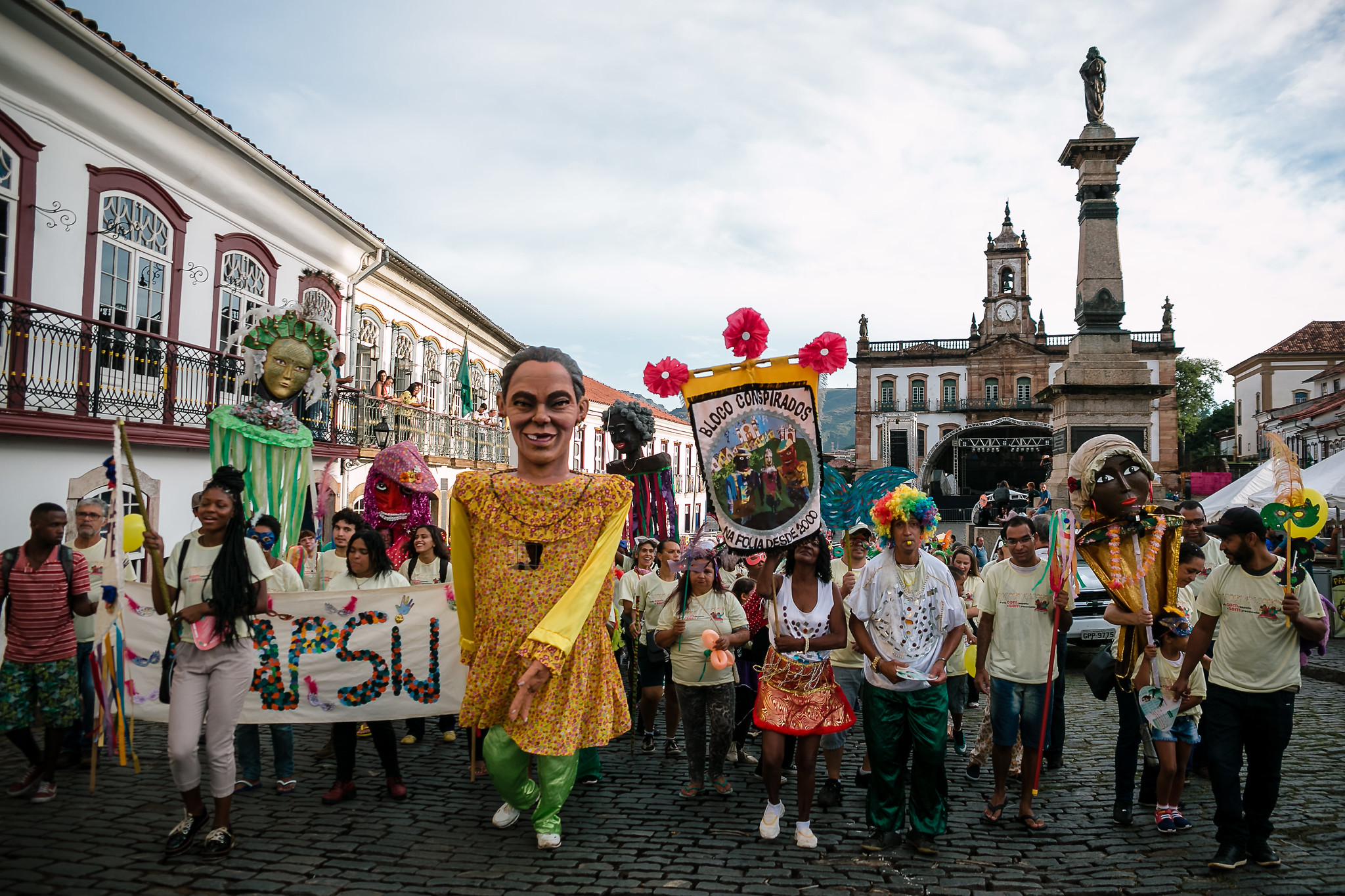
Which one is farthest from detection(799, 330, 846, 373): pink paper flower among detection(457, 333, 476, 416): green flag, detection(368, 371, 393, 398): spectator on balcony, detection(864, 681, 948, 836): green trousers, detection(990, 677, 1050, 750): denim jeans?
detection(457, 333, 476, 416): green flag

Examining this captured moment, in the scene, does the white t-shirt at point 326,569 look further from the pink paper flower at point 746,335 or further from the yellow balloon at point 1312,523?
the yellow balloon at point 1312,523

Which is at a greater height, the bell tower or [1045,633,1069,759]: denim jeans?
the bell tower

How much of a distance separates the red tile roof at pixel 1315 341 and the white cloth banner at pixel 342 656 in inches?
2288

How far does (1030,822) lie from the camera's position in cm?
486

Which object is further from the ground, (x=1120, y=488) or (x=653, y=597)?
(x=1120, y=488)

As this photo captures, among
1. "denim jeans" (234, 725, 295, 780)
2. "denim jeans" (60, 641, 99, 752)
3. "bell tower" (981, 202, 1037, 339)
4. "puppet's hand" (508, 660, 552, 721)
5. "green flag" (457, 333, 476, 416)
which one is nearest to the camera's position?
"puppet's hand" (508, 660, 552, 721)

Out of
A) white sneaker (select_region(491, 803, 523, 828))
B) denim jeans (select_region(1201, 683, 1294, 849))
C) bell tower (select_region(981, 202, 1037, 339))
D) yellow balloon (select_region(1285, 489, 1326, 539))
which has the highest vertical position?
bell tower (select_region(981, 202, 1037, 339))

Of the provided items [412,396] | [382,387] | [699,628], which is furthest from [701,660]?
[412,396]

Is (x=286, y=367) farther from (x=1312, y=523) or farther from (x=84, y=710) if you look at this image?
(x=1312, y=523)

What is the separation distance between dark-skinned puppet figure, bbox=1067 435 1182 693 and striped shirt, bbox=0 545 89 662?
6348 mm

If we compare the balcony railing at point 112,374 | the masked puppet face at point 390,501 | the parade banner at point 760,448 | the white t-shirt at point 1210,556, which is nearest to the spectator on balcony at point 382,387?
the balcony railing at point 112,374

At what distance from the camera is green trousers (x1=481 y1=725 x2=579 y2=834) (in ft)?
14.4

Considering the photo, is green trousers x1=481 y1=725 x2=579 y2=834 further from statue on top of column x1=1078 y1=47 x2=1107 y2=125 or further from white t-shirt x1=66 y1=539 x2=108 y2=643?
statue on top of column x1=1078 y1=47 x2=1107 y2=125

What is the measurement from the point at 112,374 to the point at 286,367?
5321 millimetres
